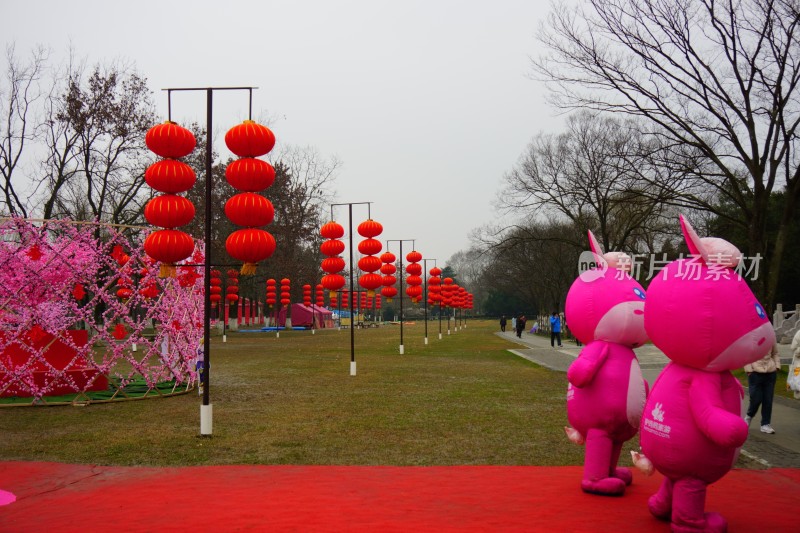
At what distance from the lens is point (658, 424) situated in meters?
5.69

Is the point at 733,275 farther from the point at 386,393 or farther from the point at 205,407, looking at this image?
the point at 386,393

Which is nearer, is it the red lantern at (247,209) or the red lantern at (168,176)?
the red lantern at (247,209)

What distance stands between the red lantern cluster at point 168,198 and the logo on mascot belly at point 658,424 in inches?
317

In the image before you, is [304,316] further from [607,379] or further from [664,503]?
[664,503]

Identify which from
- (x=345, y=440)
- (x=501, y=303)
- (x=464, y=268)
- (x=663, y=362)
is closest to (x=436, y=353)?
(x=663, y=362)

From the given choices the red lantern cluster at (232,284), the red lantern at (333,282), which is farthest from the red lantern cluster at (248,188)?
the red lantern cluster at (232,284)

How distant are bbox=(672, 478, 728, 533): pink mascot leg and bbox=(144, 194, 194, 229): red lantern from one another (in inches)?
335

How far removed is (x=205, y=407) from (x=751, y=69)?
13866mm

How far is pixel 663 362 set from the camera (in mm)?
22500

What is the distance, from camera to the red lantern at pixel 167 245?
10875mm

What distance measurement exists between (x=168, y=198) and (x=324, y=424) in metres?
4.61

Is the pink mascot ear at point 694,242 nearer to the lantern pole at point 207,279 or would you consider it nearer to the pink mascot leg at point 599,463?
the pink mascot leg at point 599,463

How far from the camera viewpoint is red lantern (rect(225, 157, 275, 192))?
10.5 metres

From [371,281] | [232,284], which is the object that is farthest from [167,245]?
[232,284]
